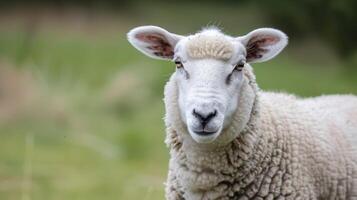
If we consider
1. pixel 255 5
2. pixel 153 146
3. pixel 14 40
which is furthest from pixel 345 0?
pixel 14 40

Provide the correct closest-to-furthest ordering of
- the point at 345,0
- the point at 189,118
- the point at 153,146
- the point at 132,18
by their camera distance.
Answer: the point at 189,118 < the point at 153,146 < the point at 345,0 < the point at 132,18

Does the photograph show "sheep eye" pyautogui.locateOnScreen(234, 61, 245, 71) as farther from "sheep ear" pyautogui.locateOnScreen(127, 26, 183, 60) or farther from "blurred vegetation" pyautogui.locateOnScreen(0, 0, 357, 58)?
"blurred vegetation" pyautogui.locateOnScreen(0, 0, 357, 58)

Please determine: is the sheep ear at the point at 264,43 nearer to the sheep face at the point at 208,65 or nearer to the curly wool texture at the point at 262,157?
the sheep face at the point at 208,65

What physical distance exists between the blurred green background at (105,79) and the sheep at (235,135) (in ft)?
7.75

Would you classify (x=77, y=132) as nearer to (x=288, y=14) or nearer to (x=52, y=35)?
(x=288, y=14)

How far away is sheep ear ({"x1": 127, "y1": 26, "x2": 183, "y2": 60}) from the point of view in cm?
691

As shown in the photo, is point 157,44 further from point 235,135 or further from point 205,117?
point 205,117

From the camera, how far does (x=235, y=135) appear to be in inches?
262

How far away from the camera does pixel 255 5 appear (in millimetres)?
27609

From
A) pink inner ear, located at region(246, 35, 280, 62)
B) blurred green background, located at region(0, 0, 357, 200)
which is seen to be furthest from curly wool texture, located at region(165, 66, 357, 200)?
blurred green background, located at region(0, 0, 357, 200)

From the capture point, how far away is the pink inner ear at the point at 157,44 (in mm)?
6957

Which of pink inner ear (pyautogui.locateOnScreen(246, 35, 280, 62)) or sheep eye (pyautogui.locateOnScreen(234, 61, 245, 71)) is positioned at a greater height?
pink inner ear (pyautogui.locateOnScreen(246, 35, 280, 62))

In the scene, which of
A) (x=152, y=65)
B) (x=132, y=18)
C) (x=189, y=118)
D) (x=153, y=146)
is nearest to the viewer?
(x=189, y=118)

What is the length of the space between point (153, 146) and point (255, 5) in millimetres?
11592
